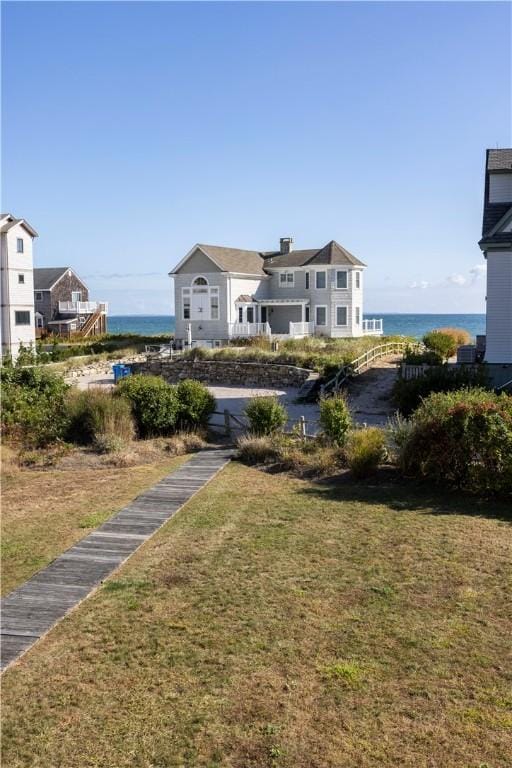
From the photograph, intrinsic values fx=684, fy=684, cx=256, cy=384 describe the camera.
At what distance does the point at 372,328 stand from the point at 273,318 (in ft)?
21.9

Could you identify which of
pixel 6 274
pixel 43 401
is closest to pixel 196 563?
pixel 43 401

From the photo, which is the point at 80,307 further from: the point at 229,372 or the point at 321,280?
the point at 229,372

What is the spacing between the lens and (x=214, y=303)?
43094 millimetres

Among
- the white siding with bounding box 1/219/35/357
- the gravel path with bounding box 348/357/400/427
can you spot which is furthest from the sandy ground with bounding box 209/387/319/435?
the white siding with bounding box 1/219/35/357

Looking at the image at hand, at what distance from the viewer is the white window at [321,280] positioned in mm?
44125

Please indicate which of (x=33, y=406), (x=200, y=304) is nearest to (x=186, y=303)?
(x=200, y=304)

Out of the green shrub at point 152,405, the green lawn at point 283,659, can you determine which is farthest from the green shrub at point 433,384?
the green lawn at point 283,659

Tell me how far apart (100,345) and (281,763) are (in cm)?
3890

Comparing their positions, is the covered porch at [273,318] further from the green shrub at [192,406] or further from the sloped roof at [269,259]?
the green shrub at [192,406]

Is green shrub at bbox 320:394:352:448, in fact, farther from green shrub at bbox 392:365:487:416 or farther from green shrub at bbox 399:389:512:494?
green shrub at bbox 392:365:487:416

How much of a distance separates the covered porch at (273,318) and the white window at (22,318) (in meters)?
12.2

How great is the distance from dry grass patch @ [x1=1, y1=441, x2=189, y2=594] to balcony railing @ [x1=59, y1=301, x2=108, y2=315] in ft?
160

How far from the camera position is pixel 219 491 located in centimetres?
1312

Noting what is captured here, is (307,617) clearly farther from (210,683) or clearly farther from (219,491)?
(219,491)
